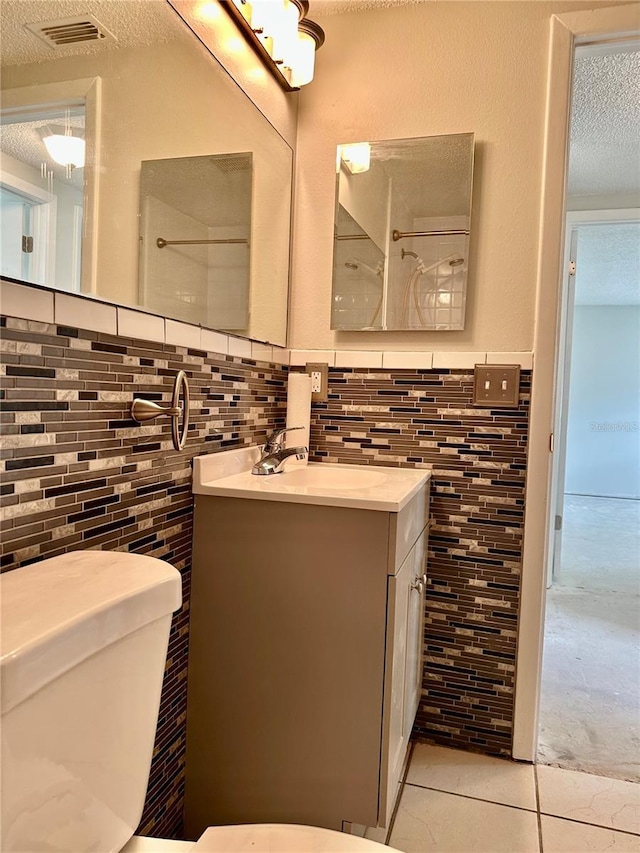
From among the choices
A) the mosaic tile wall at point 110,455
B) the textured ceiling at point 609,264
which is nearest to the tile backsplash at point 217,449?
the mosaic tile wall at point 110,455

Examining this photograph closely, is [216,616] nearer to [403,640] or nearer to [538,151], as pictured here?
[403,640]

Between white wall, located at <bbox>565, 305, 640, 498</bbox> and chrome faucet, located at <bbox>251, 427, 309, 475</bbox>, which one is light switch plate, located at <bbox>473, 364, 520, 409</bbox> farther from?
white wall, located at <bbox>565, 305, 640, 498</bbox>

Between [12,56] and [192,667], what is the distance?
121 cm

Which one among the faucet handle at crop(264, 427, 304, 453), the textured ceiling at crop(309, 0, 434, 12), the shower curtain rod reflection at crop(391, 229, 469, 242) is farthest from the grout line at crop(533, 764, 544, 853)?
the textured ceiling at crop(309, 0, 434, 12)

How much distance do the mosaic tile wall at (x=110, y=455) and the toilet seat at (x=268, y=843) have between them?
14.8 inches

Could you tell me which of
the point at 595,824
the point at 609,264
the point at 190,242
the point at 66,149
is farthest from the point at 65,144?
the point at 609,264

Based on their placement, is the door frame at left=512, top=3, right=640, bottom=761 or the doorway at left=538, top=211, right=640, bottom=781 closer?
the door frame at left=512, top=3, right=640, bottom=761

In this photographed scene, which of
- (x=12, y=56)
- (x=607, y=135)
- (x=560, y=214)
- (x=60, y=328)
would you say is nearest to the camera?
(x=12, y=56)

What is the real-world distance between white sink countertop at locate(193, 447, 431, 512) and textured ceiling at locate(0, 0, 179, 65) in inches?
31.5

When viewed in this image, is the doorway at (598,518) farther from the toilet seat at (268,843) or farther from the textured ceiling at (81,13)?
the textured ceiling at (81,13)

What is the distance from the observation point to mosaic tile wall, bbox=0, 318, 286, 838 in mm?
842

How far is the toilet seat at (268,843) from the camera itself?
85 cm

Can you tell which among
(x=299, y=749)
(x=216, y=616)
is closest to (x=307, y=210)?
(x=216, y=616)

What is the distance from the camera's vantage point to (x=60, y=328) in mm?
904
